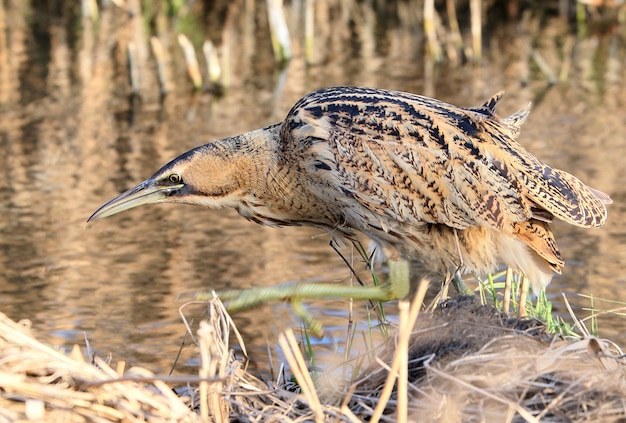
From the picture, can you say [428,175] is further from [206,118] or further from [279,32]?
[279,32]

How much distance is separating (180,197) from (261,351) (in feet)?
2.89

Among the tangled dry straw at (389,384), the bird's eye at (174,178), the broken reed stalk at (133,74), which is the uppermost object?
the bird's eye at (174,178)

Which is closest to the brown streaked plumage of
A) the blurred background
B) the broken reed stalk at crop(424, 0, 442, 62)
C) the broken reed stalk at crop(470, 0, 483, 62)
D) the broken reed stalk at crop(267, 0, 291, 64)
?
the blurred background

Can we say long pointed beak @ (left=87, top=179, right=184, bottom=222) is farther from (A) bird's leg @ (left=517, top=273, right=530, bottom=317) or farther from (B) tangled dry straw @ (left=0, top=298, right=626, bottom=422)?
(A) bird's leg @ (left=517, top=273, right=530, bottom=317)

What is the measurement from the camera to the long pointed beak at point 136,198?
428cm

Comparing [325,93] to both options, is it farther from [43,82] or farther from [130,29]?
[130,29]

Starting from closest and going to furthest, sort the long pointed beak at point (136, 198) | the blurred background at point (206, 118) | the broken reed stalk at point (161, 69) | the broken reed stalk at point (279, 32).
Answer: the long pointed beak at point (136, 198) → the blurred background at point (206, 118) → the broken reed stalk at point (161, 69) → the broken reed stalk at point (279, 32)

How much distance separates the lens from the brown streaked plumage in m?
4.12

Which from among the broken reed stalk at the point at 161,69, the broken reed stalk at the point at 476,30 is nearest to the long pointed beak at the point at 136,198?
the broken reed stalk at the point at 161,69

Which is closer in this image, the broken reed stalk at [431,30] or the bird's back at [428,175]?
the bird's back at [428,175]

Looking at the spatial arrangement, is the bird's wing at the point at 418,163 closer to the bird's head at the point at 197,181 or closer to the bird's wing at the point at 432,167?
the bird's wing at the point at 432,167

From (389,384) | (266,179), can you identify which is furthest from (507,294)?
(389,384)

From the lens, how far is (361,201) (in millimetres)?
4152

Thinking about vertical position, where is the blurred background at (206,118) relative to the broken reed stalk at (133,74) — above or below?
below
